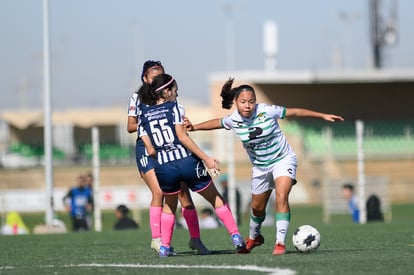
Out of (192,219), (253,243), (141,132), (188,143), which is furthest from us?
(192,219)

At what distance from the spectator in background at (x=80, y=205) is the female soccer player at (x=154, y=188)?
1478cm

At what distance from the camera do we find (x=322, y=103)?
5272cm

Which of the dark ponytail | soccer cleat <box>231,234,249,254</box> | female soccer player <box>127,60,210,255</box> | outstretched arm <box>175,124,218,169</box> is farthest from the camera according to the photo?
female soccer player <box>127,60,210,255</box>

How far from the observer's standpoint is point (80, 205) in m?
26.8

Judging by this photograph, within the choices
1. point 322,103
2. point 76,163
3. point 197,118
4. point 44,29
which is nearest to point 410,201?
point 322,103

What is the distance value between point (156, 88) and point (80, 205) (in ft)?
51.8

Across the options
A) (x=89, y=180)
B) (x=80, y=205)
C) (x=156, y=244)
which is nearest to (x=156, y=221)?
(x=156, y=244)

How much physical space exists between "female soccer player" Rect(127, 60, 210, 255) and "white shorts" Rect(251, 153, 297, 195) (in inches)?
30.7

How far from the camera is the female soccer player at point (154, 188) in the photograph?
11727mm

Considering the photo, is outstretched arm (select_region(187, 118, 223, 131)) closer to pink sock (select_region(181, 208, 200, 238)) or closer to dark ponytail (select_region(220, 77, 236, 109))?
dark ponytail (select_region(220, 77, 236, 109))

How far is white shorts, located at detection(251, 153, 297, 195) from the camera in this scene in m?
11.2

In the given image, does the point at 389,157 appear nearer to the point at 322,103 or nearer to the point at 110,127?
the point at 322,103

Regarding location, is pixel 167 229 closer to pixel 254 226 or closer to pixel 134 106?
pixel 254 226

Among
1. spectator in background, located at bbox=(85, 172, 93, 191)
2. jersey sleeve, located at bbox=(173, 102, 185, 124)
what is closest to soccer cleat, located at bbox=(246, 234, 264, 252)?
jersey sleeve, located at bbox=(173, 102, 185, 124)
